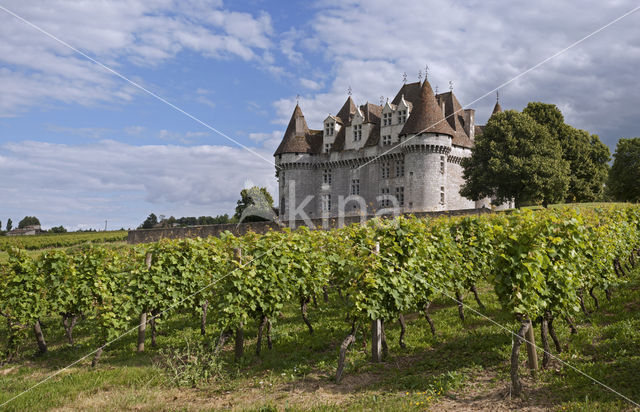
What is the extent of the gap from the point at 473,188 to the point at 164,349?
1216 inches

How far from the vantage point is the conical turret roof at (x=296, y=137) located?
48.0 m

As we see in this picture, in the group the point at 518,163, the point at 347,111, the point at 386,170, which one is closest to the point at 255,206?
the point at 347,111

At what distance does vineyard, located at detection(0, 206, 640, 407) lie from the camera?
27.7ft

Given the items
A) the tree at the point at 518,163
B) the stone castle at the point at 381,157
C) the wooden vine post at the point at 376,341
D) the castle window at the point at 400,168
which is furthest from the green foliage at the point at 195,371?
the castle window at the point at 400,168

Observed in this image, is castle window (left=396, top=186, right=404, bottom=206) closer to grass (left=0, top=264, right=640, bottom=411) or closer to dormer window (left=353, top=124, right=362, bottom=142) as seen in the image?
dormer window (left=353, top=124, right=362, bottom=142)

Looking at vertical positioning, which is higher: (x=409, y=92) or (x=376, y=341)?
(x=409, y=92)

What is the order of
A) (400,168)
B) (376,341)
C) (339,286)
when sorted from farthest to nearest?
1. (400,168)
2. (339,286)
3. (376,341)

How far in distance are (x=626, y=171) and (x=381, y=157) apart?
25.5 metres

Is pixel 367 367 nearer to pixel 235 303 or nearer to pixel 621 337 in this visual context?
pixel 235 303

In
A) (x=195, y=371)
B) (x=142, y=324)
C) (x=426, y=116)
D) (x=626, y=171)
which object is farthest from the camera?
(x=626, y=171)

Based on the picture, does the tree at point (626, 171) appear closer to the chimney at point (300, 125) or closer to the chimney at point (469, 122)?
the chimney at point (469, 122)

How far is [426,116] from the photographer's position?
39875 millimetres

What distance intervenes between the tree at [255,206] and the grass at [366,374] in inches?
1861

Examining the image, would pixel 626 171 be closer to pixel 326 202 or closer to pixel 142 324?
pixel 326 202
